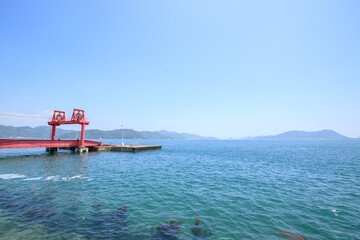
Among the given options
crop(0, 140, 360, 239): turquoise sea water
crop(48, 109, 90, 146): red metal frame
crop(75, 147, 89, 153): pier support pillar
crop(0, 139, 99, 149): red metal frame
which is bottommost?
crop(0, 140, 360, 239): turquoise sea water

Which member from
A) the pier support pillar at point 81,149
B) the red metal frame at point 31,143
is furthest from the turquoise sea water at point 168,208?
the pier support pillar at point 81,149

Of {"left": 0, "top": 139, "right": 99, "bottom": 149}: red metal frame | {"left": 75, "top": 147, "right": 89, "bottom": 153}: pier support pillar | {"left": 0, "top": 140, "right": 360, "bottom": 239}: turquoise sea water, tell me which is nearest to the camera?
{"left": 0, "top": 140, "right": 360, "bottom": 239}: turquoise sea water

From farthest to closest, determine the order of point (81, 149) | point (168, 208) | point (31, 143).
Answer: point (81, 149) < point (31, 143) < point (168, 208)

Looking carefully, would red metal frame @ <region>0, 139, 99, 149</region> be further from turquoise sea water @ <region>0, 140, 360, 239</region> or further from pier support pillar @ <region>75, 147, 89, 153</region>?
turquoise sea water @ <region>0, 140, 360, 239</region>

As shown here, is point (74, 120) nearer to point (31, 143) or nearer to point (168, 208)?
point (31, 143)

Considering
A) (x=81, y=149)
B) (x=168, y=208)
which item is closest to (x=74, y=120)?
(x=81, y=149)

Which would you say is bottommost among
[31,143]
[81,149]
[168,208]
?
[168,208]

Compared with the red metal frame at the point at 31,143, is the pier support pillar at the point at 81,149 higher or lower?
lower

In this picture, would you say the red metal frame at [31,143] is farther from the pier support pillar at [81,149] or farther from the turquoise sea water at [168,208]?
the turquoise sea water at [168,208]

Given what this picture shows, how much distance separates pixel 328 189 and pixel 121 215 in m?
20.4

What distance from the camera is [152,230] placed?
9.17 metres

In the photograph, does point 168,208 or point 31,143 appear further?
point 31,143

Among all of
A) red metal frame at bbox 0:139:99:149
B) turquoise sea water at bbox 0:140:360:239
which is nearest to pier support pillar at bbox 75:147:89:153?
red metal frame at bbox 0:139:99:149

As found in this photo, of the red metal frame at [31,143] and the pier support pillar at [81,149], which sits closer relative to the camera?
the red metal frame at [31,143]
